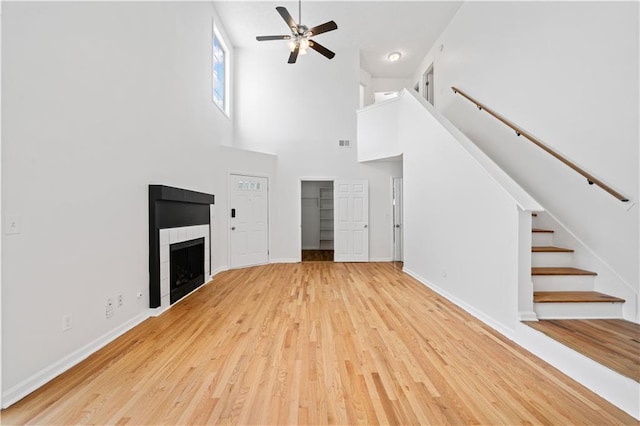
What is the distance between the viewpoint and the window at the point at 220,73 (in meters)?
5.93

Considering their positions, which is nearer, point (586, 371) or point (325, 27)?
point (586, 371)

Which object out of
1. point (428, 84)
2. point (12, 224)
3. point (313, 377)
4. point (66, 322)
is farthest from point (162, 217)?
point (428, 84)

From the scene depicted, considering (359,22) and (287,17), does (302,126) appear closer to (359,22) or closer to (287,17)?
(359,22)

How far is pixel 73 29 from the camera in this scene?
2258mm

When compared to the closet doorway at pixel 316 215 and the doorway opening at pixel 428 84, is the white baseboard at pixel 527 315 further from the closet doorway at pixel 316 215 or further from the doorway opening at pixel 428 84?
the closet doorway at pixel 316 215

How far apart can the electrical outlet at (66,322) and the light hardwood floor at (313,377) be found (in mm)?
306

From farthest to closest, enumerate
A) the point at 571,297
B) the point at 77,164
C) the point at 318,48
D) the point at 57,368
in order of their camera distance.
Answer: the point at 318,48, the point at 571,297, the point at 77,164, the point at 57,368

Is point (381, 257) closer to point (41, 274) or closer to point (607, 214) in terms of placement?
point (607, 214)

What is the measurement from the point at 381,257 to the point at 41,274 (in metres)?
6.21

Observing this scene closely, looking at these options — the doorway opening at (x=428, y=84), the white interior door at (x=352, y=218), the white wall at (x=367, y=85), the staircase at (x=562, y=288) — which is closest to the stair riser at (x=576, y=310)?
the staircase at (x=562, y=288)

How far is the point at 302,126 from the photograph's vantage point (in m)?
7.13

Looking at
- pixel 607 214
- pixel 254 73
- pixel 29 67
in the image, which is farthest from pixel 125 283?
pixel 254 73

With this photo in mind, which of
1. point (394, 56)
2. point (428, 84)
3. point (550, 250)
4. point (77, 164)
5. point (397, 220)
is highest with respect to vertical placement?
point (394, 56)

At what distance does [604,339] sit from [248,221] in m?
5.71
